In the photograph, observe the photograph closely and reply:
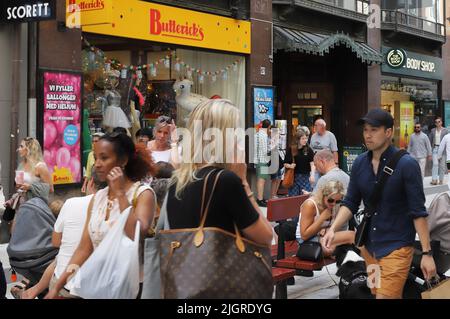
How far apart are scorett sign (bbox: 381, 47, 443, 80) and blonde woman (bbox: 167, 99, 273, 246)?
62.1 ft

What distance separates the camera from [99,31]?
12.7 meters

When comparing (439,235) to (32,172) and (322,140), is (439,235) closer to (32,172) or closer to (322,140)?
(32,172)

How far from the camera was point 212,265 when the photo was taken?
136 inches

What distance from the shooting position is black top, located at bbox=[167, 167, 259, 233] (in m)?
3.53

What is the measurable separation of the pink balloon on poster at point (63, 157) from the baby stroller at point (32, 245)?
20.8 ft

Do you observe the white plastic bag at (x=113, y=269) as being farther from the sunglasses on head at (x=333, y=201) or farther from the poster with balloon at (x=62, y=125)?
the poster with balloon at (x=62, y=125)

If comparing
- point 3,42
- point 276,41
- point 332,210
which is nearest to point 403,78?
point 276,41

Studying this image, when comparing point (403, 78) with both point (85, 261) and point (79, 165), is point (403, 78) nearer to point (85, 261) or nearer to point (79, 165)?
point (79, 165)

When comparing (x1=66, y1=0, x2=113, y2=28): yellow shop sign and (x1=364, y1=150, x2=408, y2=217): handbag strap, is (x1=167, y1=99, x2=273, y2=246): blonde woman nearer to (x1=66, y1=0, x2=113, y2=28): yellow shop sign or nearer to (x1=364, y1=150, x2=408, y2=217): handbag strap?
(x1=364, y1=150, x2=408, y2=217): handbag strap

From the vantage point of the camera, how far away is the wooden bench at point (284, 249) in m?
7.23

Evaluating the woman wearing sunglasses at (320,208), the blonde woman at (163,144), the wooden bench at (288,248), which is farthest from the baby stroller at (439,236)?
the blonde woman at (163,144)
